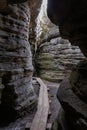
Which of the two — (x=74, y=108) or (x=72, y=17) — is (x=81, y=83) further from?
(x=72, y=17)

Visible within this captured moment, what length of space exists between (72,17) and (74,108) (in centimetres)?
129

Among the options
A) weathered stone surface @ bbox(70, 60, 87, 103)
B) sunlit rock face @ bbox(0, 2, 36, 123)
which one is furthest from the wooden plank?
weathered stone surface @ bbox(70, 60, 87, 103)

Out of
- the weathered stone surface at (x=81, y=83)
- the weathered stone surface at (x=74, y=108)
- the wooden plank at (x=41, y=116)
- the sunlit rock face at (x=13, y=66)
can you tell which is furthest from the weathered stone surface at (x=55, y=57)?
the weathered stone surface at (x=74, y=108)

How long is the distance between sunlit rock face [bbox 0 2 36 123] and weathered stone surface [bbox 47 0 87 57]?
2.43 metres

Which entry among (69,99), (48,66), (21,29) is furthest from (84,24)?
(48,66)

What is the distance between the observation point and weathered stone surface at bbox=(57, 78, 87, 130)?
216cm

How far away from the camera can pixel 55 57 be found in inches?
543

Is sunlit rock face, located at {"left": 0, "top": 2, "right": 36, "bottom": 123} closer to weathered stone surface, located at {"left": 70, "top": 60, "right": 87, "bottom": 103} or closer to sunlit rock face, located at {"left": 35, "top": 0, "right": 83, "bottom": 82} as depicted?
weathered stone surface, located at {"left": 70, "top": 60, "right": 87, "bottom": 103}

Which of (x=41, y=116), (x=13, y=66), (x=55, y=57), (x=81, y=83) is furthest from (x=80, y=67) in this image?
(x=55, y=57)

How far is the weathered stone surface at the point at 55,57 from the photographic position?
12555mm

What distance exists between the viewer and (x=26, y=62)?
603 centimetres

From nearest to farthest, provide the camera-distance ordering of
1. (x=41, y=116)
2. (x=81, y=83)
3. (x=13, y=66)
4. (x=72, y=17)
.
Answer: (x=72, y=17) → (x=81, y=83) → (x=41, y=116) → (x=13, y=66)

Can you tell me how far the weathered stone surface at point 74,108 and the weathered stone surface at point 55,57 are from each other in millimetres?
9311

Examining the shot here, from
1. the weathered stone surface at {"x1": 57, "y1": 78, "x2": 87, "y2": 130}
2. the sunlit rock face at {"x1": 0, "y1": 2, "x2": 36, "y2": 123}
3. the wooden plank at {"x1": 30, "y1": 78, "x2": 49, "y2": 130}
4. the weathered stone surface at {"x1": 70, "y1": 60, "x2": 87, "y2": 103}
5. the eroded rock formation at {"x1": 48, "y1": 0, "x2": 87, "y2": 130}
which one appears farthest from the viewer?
the sunlit rock face at {"x1": 0, "y1": 2, "x2": 36, "y2": 123}
